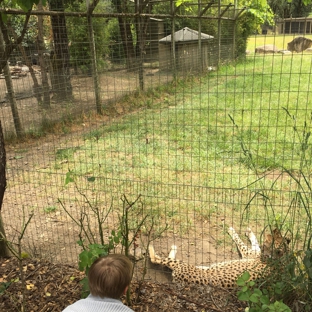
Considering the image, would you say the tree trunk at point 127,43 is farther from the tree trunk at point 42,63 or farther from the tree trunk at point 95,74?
the tree trunk at point 42,63

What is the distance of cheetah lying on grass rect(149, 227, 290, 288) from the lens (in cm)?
268

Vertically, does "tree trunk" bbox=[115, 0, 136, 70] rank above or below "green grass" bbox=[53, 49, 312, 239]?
above

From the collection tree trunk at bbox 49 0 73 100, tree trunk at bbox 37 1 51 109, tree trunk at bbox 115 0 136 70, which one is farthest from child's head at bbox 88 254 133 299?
tree trunk at bbox 115 0 136 70

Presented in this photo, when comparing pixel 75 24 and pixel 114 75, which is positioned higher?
pixel 75 24

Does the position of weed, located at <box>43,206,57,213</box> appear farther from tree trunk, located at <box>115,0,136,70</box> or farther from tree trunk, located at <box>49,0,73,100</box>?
tree trunk, located at <box>115,0,136,70</box>

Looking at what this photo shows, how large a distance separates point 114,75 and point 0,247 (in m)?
4.61

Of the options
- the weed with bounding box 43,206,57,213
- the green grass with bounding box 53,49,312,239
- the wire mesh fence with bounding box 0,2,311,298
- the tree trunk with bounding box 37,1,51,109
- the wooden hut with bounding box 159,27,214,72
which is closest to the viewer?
the wire mesh fence with bounding box 0,2,311,298

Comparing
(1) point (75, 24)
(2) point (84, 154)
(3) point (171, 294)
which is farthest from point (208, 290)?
(1) point (75, 24)

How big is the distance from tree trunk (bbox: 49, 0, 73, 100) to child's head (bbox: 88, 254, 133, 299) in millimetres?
5464

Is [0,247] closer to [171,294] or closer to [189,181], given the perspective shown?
[171,294]

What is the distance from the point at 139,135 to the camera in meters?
6.10

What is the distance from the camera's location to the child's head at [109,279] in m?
1.61

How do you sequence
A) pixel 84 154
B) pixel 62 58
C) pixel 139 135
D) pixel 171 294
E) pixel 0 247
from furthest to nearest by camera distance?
pixel 62 58 < pixel 139 135 < pixel 84 154 < pixel 0 247 < pixel 171 294

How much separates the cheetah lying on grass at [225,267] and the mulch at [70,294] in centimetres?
9
